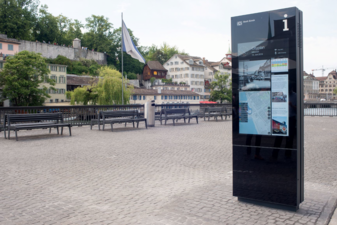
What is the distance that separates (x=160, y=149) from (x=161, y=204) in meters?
5.31

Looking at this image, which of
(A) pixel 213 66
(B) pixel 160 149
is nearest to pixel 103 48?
(A) pixel 213 66

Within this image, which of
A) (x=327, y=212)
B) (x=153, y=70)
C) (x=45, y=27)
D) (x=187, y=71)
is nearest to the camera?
(x=327, y=212)

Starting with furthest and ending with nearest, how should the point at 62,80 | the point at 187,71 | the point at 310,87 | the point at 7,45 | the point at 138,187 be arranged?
the point at 310,87, the point at 187,71, the point at 62,80, the point at 7,45, the point at 138,187

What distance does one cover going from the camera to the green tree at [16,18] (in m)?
80.4

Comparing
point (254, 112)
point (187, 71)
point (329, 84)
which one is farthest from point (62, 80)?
point (329, 84)

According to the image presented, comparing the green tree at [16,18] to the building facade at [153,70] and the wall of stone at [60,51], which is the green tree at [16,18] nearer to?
the wall of stone at [60,51]

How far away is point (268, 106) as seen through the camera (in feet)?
15.1

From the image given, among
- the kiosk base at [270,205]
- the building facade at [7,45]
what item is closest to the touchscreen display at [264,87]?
the kiosk base at [270,205]

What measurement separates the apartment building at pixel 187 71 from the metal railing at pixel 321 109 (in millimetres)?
79500

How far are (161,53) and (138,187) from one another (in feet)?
382

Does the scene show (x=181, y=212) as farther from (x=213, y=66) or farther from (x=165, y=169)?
(x=213, y=66)

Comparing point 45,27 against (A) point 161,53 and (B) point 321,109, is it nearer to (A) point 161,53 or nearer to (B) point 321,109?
(A) point 161,53

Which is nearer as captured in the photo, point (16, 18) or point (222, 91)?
point (16, 18)

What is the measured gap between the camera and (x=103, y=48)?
107 metres
